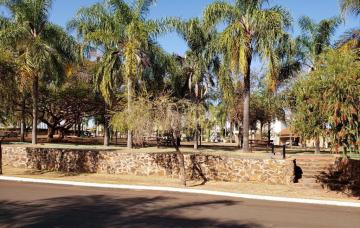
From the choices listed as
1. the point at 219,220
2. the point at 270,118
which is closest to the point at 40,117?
the point at 270,118

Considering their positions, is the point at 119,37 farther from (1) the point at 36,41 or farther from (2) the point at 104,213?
(2) the point at 104,213

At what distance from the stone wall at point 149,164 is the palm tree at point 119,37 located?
3226mm

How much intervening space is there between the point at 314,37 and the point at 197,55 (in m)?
7.84

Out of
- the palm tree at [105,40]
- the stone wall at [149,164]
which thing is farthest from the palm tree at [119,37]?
the stone wall at [149,164]

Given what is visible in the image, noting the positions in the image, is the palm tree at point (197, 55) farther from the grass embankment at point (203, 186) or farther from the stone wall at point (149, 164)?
the grass embankment at point (203, 186)

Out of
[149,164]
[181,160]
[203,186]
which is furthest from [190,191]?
[149,164]

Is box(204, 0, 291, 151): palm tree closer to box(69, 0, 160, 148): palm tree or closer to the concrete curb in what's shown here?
box(69, 0, 160, 148): palm tree

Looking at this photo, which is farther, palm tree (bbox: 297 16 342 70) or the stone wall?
palm tree (bbox: 297 16 342 70)

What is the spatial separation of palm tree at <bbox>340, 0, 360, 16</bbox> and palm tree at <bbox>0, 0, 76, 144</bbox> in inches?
611

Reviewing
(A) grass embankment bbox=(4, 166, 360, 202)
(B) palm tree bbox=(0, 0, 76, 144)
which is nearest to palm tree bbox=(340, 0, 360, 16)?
(A) grass embankment bbox=(4, 166, 360, 202)

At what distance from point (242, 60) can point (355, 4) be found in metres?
5.97

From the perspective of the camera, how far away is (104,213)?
12.9 meters

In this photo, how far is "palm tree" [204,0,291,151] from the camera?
24.6 metres

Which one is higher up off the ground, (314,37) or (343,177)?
(314,37)
